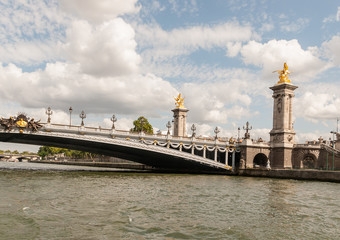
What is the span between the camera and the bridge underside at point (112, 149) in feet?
142

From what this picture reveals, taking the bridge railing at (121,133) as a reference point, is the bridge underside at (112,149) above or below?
below

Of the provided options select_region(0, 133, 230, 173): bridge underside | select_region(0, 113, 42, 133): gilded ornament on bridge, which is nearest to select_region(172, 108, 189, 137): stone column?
select_region(0, 133, 230, 173): bridge underside

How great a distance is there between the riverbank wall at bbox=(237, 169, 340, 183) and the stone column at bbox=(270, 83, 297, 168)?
6.37 meters

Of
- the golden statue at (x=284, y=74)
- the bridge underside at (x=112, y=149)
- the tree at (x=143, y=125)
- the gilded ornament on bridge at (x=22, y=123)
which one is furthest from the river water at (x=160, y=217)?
the tree at (x=143, y=125)

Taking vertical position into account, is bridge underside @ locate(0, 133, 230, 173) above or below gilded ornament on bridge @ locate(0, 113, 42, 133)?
below

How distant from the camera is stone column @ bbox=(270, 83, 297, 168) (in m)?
48.4

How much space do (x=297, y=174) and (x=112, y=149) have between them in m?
25.0

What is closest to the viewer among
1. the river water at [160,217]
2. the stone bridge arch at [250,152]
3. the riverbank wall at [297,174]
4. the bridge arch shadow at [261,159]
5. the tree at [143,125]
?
the river water at [160,217]

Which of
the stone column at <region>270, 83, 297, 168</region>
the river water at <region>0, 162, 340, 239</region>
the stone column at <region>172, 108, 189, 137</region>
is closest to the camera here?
the river water at <region>0, 162, 340, 239</region>

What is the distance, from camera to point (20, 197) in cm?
1789

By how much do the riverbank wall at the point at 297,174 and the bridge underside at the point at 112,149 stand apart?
206 inches

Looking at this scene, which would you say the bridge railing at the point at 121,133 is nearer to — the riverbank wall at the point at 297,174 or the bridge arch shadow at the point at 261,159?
the riverbank wall at the point at 297,174

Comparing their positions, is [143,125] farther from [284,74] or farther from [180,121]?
[284,74]

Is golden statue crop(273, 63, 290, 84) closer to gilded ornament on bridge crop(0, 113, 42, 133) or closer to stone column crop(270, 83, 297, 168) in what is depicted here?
stone column crop(270, 83, 297, 168)
